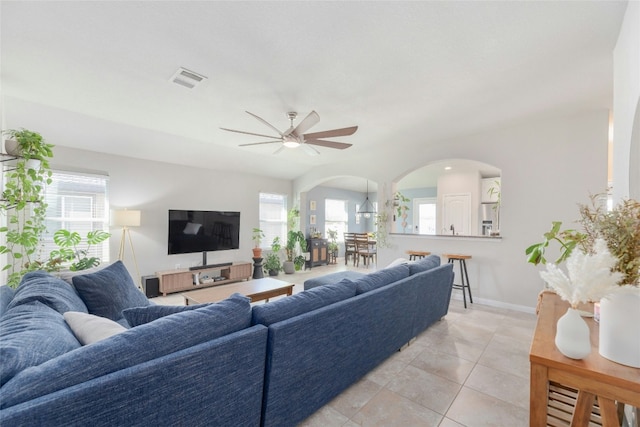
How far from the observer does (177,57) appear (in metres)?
2.34

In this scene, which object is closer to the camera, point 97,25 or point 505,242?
point 97,25

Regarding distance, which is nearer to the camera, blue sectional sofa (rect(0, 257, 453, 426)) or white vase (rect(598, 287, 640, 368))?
blue sectional sofa (rect(0, 257, 453, 426))

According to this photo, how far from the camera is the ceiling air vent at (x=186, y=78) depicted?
2.56 meters

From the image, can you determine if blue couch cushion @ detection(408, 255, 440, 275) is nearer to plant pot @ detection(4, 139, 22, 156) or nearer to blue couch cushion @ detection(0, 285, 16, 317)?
blue couch cushion @ detection(0, 285, 16, 317)

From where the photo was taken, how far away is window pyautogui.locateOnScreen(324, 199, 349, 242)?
9195mm

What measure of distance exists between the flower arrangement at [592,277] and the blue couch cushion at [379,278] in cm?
126

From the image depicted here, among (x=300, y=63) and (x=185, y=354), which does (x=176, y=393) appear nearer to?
(x=185, y=354)

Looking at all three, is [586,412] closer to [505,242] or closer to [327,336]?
[327,336]

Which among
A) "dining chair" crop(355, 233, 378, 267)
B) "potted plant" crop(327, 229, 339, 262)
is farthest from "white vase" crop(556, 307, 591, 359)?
"potted plant" crop(327, 229, 339, 262)

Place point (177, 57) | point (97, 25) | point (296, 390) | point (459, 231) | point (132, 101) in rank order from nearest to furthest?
point (296, 390) → point (97, 25) → point (177, 57) → point (132, 101) → point (459, 231)

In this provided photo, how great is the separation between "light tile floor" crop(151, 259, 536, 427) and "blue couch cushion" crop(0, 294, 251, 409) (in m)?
0.94

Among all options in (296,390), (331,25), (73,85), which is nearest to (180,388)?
(296,390)

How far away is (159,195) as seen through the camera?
203 inches

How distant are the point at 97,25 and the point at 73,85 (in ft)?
4.09
